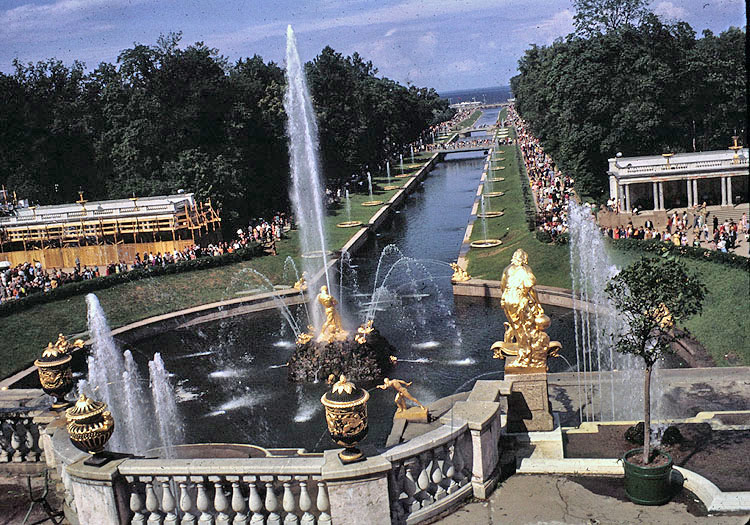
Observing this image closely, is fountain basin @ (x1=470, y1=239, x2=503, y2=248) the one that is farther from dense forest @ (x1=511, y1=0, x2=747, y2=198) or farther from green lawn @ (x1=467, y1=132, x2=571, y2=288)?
dense forest @ (x1=511, y1=0, x2=747, y2=198)

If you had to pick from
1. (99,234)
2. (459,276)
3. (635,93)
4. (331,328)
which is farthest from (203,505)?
(635,93)

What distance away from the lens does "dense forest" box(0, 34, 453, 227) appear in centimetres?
6431

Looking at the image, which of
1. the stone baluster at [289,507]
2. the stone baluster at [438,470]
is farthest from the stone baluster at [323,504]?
the stone baluster at [438,470]

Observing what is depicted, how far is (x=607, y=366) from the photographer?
28.5 metres

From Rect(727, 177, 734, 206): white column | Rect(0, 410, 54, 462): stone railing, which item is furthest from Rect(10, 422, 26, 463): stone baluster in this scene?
Rect(727, 177, 734, 206): white column

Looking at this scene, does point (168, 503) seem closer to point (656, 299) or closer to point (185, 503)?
point (185, 503)

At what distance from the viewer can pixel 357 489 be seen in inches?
428

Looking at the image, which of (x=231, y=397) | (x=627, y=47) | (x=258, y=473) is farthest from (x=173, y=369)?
(x=627, y=47)

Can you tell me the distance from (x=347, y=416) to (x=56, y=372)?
21.0 feet

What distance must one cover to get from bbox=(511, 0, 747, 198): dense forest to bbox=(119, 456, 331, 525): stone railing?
5554 cm

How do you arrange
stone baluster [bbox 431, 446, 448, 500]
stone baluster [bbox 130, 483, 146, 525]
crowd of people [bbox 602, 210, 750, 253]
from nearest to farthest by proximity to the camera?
1. stone baluster [bbox 130, 483, 146, 525]
2. stone baluster [bbox 431, 446, 448, 500]
3. crowd of people [bbox 602, 210, 750, 253]

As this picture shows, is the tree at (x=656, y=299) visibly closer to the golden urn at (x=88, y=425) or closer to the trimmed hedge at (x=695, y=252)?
the golden urn at (x=88, y=425)

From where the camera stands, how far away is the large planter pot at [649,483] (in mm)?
11914

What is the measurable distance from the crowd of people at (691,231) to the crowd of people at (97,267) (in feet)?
75.3
